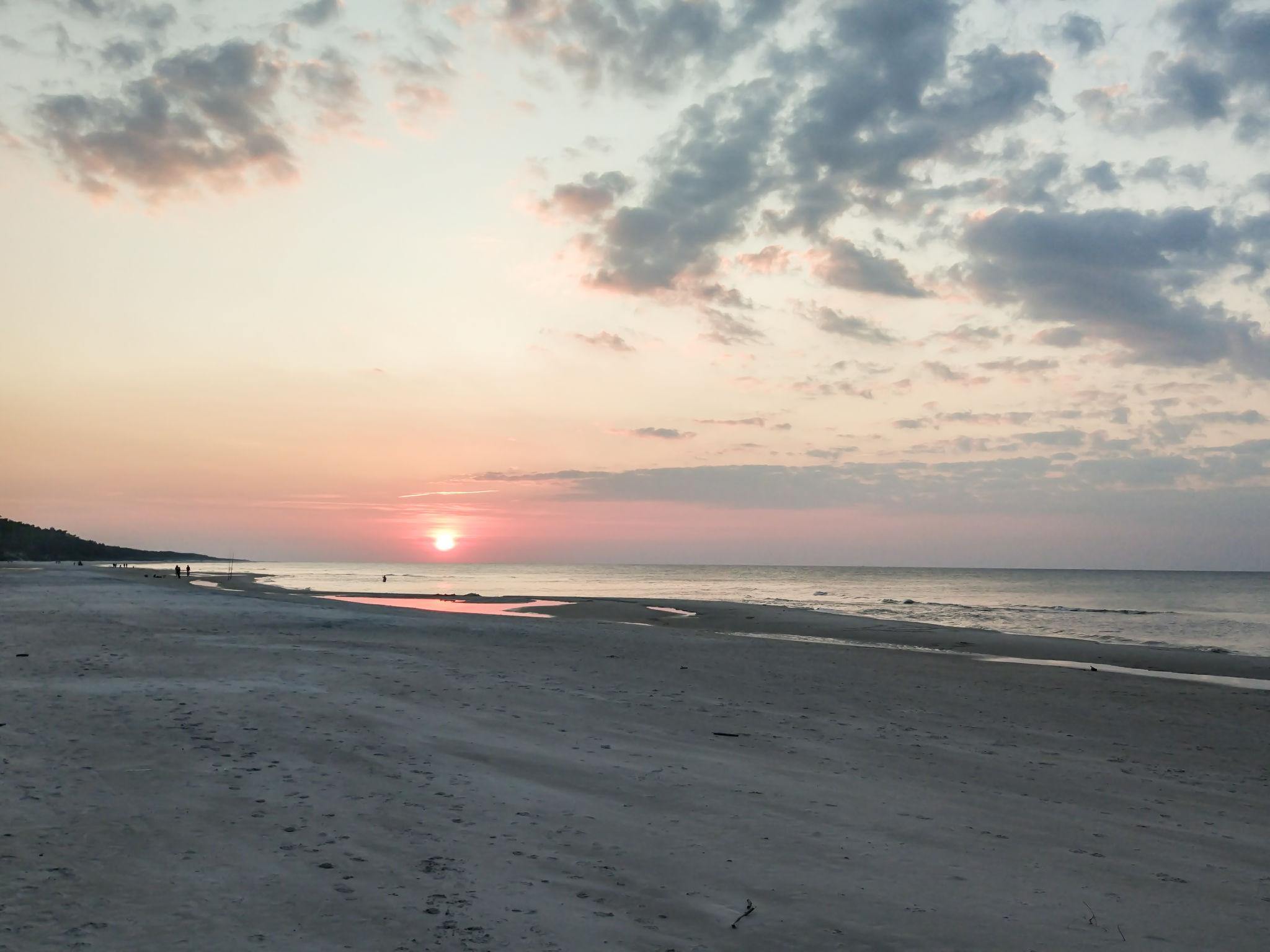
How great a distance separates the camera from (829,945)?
19.9 ft

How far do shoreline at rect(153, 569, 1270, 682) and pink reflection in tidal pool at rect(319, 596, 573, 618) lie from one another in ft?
2.10

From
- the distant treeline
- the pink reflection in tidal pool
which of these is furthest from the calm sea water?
the distant treeline

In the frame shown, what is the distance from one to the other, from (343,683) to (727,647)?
15224mm

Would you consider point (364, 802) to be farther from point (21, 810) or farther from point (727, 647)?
point (727, 647)

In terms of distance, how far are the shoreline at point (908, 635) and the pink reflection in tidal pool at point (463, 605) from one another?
2.10ft

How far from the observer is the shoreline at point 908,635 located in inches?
1159

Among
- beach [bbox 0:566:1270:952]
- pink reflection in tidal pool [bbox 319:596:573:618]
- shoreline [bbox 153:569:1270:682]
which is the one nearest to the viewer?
beach [bbox 0:566:1270:952]

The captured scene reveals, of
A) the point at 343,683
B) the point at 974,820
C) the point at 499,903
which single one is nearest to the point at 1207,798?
the point at 974,820

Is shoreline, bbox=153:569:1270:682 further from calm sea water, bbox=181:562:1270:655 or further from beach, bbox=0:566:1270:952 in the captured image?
beach, bbox=0:566:1270:952

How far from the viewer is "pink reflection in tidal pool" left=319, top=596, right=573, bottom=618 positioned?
42781 millimetres

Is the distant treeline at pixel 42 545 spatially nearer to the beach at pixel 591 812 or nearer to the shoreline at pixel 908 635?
the shoreline at pixel 908 635

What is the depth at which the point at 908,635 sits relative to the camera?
121 feet

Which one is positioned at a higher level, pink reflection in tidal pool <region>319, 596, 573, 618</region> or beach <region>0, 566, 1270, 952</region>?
beach <region>0, 566, 1270, 952</region>

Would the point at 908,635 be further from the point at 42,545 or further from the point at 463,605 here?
the point at 42,545
